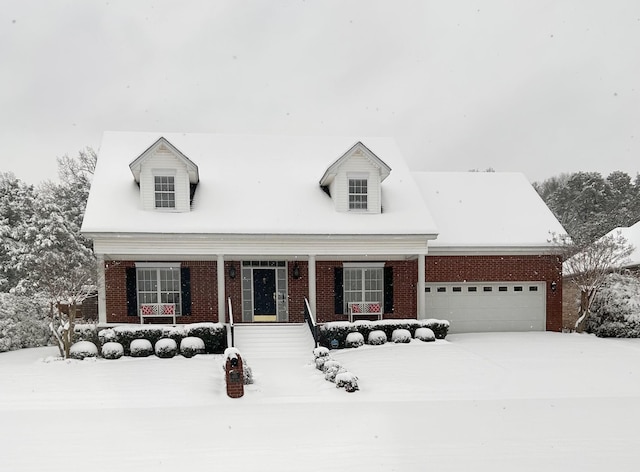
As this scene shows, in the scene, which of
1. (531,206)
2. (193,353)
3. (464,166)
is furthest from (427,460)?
(464,166)

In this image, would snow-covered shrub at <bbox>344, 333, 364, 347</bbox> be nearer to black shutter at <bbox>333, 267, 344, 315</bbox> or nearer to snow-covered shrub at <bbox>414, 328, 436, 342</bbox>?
snow-covered shrub at <bbox>414, 328, 436, 342</bbox>

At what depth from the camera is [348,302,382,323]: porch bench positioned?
17.3 meters

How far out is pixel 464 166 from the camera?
81.2 meters

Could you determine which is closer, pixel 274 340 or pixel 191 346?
pixel 191 346

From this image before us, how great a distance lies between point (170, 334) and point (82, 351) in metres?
2.52

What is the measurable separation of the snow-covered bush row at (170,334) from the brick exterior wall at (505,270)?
8555 mm

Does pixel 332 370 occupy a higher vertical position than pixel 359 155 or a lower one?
lower

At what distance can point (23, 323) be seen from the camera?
16000mm

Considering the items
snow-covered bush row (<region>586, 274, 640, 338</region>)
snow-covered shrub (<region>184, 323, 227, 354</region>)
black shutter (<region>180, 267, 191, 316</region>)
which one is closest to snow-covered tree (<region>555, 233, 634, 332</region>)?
snow-covered bush row (<region>586, 274, 640, 338</region>)

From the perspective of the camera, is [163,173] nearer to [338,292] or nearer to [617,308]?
[338,292]

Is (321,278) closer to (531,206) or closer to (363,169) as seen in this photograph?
(363,169)

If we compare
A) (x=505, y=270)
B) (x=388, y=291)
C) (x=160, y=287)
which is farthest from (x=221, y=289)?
(x=505, y=270)

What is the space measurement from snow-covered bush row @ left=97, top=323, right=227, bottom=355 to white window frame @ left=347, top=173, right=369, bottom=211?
6.63 metres

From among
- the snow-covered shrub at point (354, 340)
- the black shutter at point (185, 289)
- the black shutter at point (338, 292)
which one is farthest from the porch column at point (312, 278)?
the black shutter at point (185, 289)
